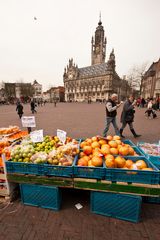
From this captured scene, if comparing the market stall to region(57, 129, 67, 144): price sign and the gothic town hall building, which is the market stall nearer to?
region(57, 129, 67, 144): price sign

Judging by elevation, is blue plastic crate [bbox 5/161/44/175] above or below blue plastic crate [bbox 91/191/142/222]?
above

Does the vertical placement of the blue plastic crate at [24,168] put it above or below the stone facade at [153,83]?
below

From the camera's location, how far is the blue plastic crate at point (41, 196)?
7.78 ft

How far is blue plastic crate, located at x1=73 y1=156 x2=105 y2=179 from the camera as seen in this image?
2.12 meters

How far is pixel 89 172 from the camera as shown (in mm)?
2189

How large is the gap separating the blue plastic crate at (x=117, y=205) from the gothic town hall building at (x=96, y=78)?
2944 inches

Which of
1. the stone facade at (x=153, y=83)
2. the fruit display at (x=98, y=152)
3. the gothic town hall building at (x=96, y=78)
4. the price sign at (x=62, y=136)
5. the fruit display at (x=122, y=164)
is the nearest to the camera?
the fruit display at (x=122, y=164)

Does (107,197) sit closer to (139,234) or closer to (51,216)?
(139,234)

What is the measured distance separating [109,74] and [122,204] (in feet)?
258

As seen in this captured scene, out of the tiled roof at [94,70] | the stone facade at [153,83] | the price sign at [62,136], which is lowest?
the price sign at [62,136]

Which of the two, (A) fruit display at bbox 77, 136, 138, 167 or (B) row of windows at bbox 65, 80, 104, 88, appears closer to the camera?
(A) fruit display at bbox 77, 136, 138, 167

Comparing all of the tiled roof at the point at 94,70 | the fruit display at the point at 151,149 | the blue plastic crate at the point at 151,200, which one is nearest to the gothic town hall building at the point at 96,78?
the tiled roof at the point at 94,70

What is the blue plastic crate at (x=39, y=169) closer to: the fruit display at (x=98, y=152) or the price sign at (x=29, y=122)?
the fruit display at (x=98, y=152)

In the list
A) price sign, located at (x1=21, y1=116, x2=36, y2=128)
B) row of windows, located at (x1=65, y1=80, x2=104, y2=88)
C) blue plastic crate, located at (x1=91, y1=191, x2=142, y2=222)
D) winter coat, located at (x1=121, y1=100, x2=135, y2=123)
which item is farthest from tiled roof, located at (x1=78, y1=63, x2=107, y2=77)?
blue plastic crate, located at (x1=91, y1=191, x2=142, y2=222)
